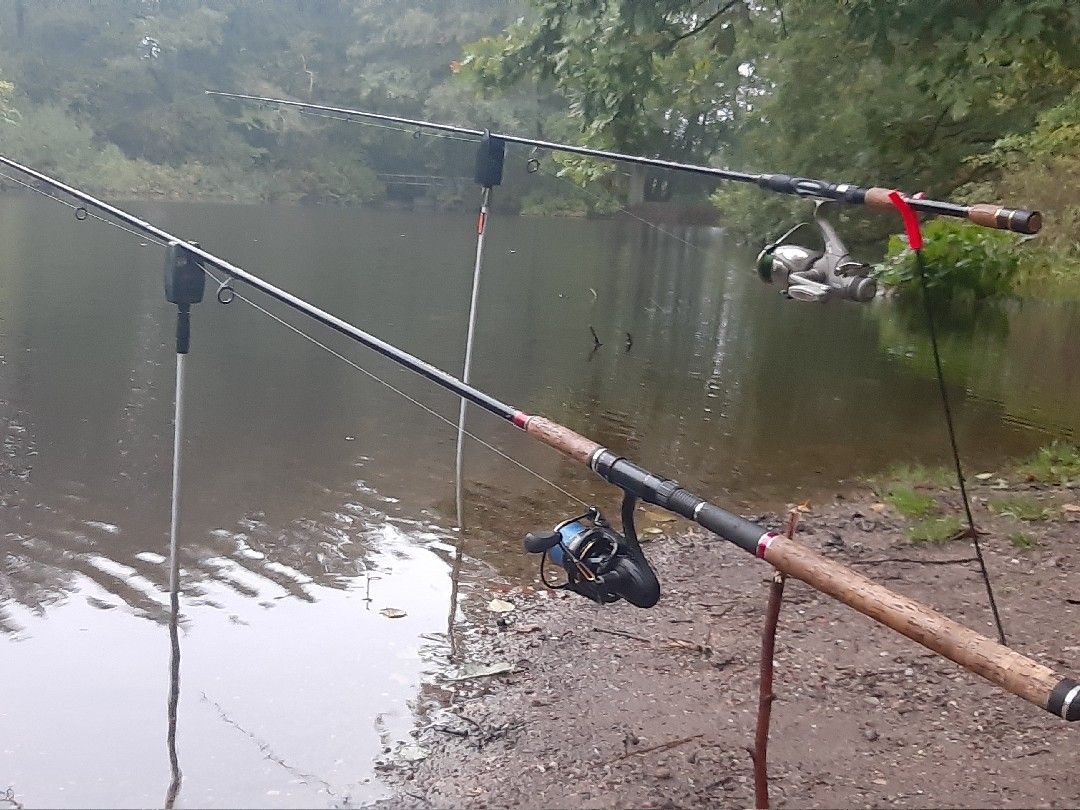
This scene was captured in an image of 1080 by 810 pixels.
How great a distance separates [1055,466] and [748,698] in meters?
4.76

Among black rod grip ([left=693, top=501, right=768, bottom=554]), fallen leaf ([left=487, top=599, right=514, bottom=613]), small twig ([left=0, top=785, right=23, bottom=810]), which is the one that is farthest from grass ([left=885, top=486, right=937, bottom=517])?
small twig ([left=0, top=785, right=23, bottom=810])

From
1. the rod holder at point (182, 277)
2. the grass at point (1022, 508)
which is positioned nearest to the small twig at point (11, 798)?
the rod holder at point (182, 277)

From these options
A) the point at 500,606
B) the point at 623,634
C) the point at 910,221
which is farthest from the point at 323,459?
the point at 910,221

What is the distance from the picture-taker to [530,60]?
1048 centimetres

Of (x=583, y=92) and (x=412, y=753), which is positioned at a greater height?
(x=583, y=92)

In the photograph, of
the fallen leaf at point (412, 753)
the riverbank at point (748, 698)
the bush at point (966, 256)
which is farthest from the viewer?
the bush at point (966, 256)

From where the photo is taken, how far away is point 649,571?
3.61m

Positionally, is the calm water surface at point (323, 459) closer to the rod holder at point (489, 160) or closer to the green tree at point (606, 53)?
the rod holder at point (489, 160)

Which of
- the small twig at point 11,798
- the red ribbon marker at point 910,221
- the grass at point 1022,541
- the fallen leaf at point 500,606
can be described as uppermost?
the red ribbon marker at point 910,221

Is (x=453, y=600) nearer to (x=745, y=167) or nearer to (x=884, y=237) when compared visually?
(x=884, y=237)

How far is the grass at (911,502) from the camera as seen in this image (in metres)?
6.82

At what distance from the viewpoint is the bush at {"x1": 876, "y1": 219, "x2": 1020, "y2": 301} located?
11750mm

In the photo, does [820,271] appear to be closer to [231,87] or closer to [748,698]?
[748,698]

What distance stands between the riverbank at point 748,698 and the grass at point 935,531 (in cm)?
2
